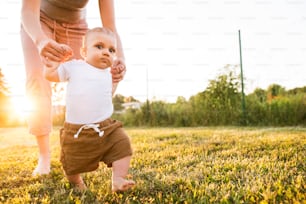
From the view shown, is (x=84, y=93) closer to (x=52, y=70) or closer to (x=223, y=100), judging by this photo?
(x=52, y=70)

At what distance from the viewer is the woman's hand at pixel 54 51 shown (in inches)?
70.0

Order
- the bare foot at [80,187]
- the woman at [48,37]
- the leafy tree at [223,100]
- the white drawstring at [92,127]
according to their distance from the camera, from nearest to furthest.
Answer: the white drawstring at [92,127] → the bare foot at [80,187] → the woman at [48,37] → the leafy tree at [223,100]

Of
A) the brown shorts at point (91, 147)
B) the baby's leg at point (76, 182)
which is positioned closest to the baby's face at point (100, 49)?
the brown shorts at point (91, 147)

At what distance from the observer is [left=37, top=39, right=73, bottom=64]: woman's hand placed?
1.78 meters

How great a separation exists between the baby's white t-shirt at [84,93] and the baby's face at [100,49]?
41mm

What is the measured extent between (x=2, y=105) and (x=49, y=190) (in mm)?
9123

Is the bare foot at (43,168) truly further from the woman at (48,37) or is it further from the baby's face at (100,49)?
the baby's face at (100,49)

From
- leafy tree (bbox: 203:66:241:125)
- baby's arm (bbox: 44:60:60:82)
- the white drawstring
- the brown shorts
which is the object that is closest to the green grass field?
the brown shorts

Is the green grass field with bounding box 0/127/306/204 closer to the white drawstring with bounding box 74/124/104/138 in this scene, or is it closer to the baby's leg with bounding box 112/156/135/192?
the baby's leg with bounding box 112/156/135/192

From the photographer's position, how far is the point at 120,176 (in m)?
1.90

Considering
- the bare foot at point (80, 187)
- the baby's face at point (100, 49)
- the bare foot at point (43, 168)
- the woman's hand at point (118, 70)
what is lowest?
the bare foot at point (80, 187)

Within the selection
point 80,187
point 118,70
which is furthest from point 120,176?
point 118,70

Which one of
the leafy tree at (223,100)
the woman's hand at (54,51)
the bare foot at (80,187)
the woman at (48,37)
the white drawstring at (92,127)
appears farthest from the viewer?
the leafy tree at (223,100)

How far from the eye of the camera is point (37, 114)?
263cm
